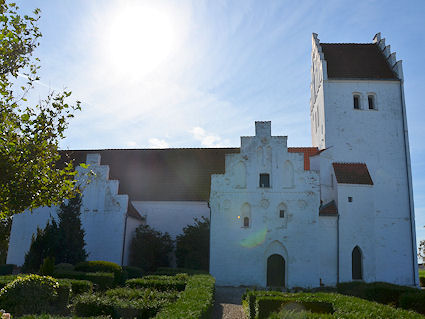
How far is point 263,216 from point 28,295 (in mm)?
14212

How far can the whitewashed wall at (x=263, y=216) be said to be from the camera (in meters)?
21.6

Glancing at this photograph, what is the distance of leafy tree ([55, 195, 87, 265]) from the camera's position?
2095cm

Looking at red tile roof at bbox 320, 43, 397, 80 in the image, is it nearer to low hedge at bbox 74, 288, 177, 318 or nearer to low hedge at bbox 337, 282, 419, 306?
low hedge at bbox 337, 282, 419, 306

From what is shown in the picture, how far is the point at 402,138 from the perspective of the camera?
25.7 metres

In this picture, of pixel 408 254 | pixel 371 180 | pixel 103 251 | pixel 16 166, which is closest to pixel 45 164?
pixel 16 166

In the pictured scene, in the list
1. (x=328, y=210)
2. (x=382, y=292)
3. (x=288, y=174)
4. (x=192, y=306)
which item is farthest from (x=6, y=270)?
(x=382, y=292)

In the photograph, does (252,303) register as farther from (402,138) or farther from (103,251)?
(402,138)

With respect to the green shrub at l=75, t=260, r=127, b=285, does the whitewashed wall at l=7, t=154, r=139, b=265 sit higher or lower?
higher

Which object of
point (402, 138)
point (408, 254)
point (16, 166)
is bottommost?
point (408, 254)

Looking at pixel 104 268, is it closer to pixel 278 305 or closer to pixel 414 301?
pixel 278 305

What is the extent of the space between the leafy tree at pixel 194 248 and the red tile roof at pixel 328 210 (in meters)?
7.24

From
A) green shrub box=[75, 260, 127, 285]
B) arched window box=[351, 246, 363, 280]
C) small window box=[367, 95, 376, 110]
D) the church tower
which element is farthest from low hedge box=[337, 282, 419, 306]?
small window box=[367, 95, 376, 110]

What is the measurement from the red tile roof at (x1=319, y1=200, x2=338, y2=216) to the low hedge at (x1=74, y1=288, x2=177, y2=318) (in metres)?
13.5

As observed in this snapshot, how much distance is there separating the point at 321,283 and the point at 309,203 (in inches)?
186
